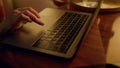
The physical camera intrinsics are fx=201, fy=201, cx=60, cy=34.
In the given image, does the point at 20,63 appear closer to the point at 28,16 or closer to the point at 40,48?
the point at 40,48

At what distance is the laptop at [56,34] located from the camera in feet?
2.09

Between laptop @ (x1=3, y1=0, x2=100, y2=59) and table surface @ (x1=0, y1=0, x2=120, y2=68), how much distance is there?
0.07 ft

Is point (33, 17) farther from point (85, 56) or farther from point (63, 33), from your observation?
point (85, 56)

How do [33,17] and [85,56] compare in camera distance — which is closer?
[85,56]

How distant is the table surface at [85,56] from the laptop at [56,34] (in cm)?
2

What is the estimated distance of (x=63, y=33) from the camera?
0.73 meters

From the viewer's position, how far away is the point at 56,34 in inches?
28.5

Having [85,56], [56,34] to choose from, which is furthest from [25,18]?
[85,56]

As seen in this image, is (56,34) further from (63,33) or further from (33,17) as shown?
(33,17)

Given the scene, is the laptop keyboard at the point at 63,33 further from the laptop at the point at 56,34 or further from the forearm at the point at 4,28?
the forearm at the point at 4,28

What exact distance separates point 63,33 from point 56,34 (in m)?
0.03

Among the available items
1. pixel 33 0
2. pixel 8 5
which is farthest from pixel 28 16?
pixel 8 5

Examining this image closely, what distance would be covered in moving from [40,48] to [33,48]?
0.02 metres

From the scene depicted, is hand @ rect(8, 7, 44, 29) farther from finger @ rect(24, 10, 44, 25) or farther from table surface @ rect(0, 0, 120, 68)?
table surface @ rect(0, 0, 120, 68)
